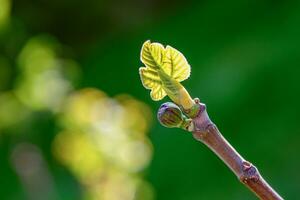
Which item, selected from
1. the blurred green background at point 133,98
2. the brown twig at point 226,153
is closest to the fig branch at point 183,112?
the brown twig at point 226,153

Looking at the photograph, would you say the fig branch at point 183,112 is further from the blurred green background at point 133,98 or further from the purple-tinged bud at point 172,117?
the blurred green background at point 133,98

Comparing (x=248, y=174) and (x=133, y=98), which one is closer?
(x=248, y=174)

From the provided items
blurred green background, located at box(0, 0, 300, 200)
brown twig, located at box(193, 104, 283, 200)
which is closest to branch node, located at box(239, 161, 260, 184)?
brown twig, located at box(193, 104, 283, 200)

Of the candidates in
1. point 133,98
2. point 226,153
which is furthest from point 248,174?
point 133,98

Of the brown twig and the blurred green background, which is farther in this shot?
the blurred green background

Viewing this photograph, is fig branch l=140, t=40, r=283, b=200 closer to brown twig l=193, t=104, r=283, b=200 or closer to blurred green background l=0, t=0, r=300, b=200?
brown twig l=193, t=104, r=283, b=200

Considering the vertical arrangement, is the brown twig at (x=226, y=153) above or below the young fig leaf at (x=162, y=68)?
below

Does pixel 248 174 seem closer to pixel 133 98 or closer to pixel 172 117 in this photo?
pixel 172 117

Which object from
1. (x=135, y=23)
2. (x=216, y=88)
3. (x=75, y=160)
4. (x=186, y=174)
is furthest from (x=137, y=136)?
(x=135, y=23)
